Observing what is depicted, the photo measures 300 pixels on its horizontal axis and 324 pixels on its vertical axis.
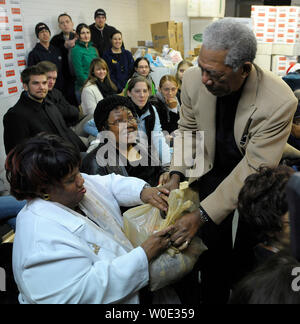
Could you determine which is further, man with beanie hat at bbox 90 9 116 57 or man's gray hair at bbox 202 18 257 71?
man with beanie hat at bbox 90 9 116 57

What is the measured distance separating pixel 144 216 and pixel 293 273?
0.73m

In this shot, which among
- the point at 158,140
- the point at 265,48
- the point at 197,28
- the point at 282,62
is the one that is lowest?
the point at 158,140

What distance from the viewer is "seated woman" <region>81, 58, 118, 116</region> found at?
424 cm

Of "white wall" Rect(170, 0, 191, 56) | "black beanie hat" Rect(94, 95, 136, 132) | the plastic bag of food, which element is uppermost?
"white wall" Rect(170, 0, 191, 56)

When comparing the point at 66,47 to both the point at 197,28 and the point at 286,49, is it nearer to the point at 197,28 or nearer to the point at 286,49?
the point at 197,28

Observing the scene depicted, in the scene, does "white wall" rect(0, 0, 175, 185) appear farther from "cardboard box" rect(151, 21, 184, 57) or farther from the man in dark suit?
"cardboard box" rect(151, 21, 184, 57)

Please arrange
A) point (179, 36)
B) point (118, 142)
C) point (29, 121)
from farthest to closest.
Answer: point (179, 36) → point (29, 121) → point (118, 142)

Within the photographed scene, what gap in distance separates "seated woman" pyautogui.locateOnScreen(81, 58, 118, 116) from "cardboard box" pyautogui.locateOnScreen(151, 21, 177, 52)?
7.40 ft

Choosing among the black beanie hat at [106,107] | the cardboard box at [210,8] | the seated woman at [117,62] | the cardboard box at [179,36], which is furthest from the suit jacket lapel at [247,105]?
the cardboard box at [179,36]

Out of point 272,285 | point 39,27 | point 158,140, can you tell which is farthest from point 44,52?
point 272,285

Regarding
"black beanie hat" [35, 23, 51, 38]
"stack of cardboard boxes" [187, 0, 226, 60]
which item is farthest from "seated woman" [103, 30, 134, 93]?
"stack of cardboard boxes" [187, 0, 226, 60]

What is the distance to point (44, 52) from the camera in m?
4.80

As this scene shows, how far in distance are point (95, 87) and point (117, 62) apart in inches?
59.7

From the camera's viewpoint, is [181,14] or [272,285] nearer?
[272,285]
